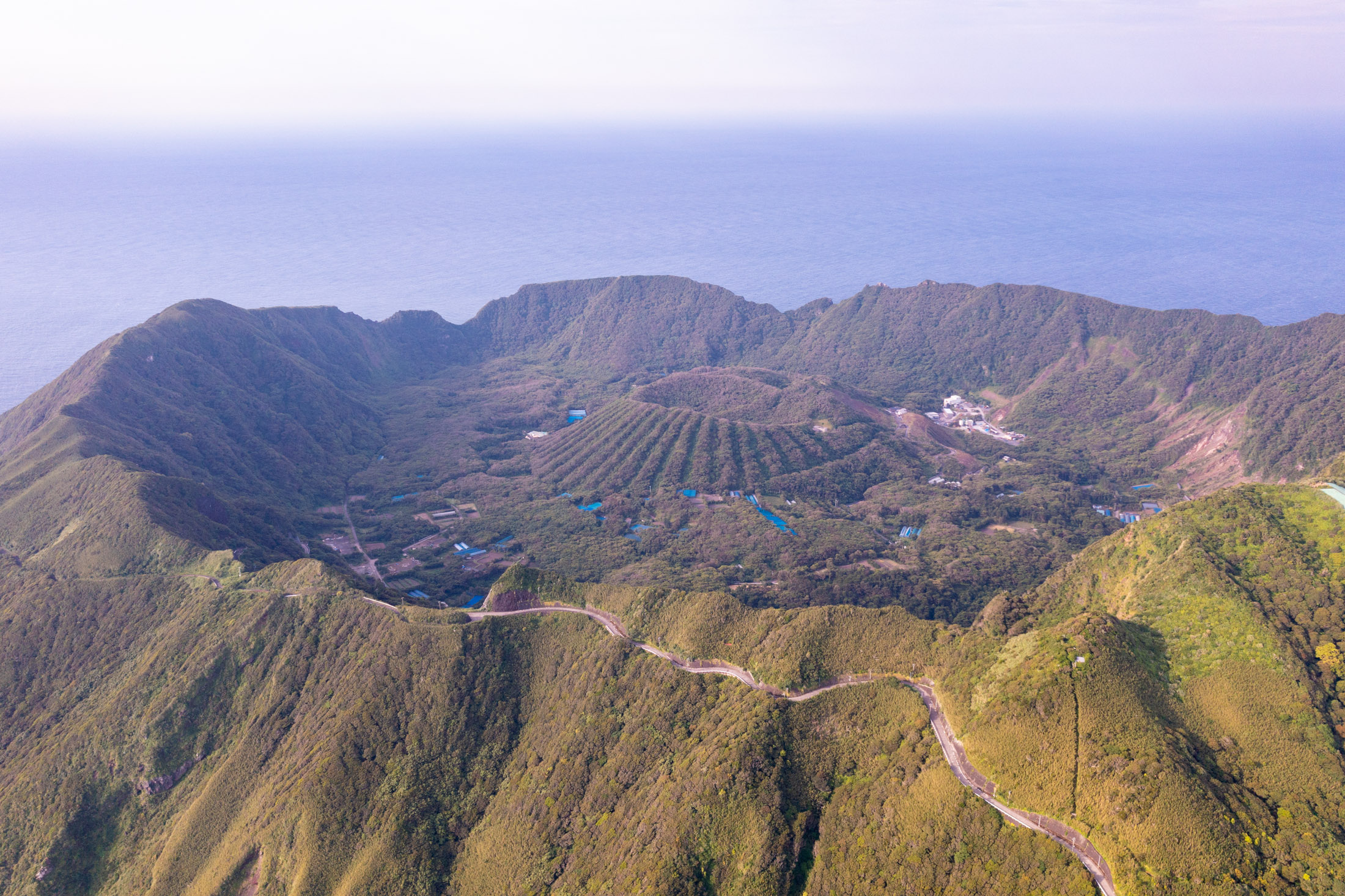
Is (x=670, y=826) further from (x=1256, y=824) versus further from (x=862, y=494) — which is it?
(x=862, y=494)

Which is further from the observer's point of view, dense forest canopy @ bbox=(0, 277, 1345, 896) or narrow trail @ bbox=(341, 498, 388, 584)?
narrow trail @ bbox=(341, 498, 388, 584)

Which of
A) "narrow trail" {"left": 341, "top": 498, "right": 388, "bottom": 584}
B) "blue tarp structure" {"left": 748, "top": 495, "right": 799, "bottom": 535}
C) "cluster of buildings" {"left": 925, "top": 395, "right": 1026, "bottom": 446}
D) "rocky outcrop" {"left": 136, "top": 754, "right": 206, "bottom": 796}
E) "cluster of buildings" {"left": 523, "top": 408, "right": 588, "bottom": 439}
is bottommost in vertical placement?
"cluster of buildings" {"left": 925, "top": 395, "right": 1026, "bottom": 446}

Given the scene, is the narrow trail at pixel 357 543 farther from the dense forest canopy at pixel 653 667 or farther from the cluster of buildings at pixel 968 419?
the cluster of buildings at pixel 968 419

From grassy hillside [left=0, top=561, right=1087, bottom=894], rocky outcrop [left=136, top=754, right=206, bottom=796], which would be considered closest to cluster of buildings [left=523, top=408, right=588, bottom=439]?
grassy hillside [left=0, top=561, right=1087, bottom=894]

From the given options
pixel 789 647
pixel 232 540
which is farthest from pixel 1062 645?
pixel 232 540

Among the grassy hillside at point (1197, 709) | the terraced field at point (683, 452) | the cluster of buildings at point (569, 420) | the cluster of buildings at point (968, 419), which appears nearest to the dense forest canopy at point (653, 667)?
the grassy hillside at point (1197, 709)

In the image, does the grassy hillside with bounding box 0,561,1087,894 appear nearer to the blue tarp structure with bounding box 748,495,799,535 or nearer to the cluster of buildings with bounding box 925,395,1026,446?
the blue tarp structure with bounding box 748,495,799,535

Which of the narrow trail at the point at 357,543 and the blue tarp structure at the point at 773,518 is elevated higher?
the narrow trail at the point at 357,543

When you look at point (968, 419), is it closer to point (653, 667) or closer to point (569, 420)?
point (569, 420)

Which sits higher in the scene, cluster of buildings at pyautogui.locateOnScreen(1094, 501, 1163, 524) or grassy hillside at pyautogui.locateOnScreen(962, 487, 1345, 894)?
grassy hillside at pyautogui.locateOnScreen(962, 487, 1345, 894)
